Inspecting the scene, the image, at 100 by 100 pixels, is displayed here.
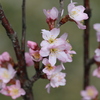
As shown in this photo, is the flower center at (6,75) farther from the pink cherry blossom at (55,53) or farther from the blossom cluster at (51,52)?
the pink cherry blossom at (55,53)

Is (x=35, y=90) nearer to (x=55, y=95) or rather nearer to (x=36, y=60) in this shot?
(x=55, y=95)

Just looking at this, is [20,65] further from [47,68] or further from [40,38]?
[40,38]

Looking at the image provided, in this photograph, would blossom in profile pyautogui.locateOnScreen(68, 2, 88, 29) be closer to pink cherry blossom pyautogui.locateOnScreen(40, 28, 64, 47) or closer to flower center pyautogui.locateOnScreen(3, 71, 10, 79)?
pink cherry blossom pyautogui.locateOnScreen(40, 28, 64, 47)

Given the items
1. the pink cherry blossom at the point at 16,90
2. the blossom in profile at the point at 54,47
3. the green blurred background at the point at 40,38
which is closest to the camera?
the blossom in profile at the point at 54,47

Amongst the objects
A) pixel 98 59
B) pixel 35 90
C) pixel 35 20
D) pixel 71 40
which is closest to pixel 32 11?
pixel 35 20

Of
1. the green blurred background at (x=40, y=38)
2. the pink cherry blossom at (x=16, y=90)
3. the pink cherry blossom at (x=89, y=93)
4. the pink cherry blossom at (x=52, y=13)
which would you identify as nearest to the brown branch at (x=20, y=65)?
the pink cherry blossom at (x=16, y=90)

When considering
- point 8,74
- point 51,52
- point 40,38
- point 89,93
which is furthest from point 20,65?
point 40,38
